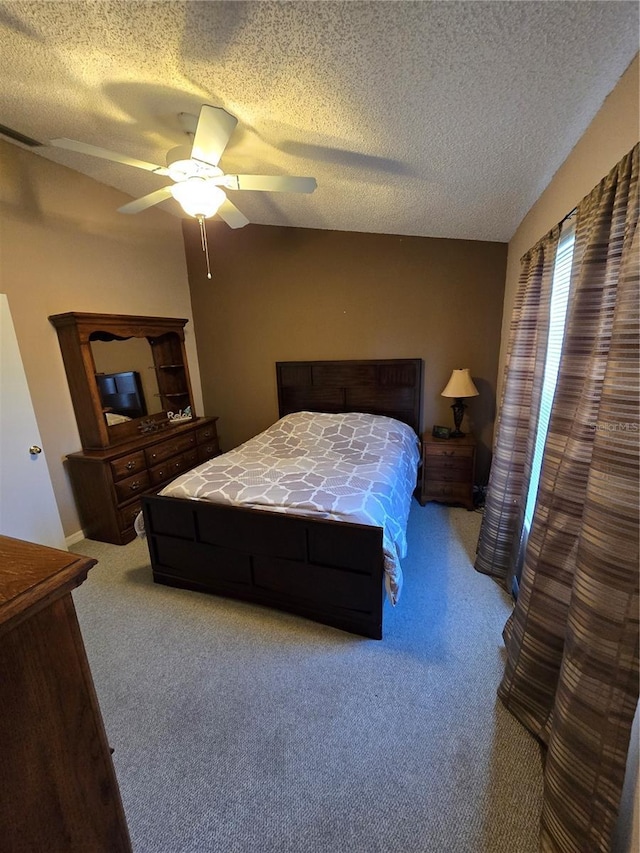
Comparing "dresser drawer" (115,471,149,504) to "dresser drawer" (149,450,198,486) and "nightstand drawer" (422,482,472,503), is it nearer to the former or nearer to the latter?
"dresser drawer" (149,450,198,486)

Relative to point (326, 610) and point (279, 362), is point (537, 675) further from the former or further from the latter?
point (279, 362)

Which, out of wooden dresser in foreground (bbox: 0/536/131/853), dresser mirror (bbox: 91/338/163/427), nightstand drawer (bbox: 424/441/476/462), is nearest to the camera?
wooden dresser in foreground (bbox: 0/536/131/853)

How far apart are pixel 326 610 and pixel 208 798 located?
889 mm

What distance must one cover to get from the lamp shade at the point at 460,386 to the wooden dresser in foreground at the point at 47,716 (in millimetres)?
3004

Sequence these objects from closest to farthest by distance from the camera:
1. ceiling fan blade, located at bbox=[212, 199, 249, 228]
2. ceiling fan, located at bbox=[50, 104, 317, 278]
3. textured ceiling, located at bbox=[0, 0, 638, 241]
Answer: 1. textured ceiling, located at bbox=[0, 0, 638, 241]
2. ceiling fan, located at bbox=[50, 104, 317, 278]
3. ceiling fan blade, located at bbox=[212, 199, 249, 228]

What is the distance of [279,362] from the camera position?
387 cm

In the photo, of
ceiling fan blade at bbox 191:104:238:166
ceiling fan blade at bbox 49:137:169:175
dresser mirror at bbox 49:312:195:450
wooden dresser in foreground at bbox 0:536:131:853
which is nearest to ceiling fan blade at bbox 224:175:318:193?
ceiling fan blade at bbox 191:104:238:166

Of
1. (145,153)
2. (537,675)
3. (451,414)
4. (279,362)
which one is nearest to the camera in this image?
(537,675)

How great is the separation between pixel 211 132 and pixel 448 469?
2.90 meters

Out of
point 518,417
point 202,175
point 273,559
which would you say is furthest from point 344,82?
point 273,559

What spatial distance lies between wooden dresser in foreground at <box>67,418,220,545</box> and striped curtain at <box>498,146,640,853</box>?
2.70m

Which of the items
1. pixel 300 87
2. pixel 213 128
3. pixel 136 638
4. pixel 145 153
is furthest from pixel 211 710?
pixel 145 153

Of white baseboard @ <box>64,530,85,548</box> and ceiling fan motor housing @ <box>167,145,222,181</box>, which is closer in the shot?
ceiling fan motor housing @ <box>167,145,222,181</box>

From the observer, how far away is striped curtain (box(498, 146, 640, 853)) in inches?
36.6
